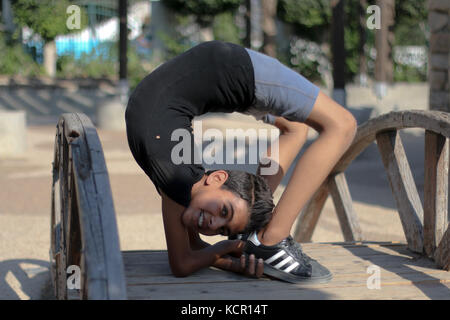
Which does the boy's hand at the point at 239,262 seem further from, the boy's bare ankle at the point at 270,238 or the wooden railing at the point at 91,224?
the wooden railing at the point at 91,224

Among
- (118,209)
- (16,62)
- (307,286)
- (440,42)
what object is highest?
(440,42)

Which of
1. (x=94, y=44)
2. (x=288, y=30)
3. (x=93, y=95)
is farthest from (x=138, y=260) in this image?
(x=288, y=30)

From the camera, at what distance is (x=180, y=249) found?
2637 millimetres

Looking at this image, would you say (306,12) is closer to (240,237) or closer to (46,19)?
(46,19)

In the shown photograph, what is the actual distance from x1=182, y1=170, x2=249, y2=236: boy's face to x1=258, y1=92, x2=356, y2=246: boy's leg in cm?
20

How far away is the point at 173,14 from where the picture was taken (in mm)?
24281

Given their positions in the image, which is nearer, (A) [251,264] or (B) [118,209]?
(A) [251,264]

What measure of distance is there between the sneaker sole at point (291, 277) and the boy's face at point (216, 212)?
0.77ft

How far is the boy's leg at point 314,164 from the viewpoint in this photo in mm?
2699

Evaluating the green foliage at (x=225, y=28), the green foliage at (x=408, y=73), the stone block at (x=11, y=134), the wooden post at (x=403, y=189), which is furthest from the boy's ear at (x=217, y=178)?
the green foliage at (x=408, y=73)

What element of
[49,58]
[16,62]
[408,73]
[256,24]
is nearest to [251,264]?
[16,62]

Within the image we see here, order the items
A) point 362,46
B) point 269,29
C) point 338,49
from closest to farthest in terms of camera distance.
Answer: point 338,49
point 269,29
point 362,46

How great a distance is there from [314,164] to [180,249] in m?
0.64
